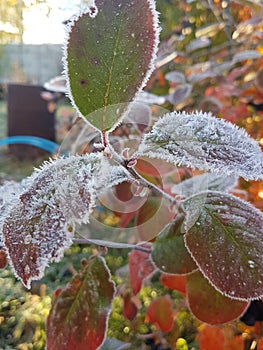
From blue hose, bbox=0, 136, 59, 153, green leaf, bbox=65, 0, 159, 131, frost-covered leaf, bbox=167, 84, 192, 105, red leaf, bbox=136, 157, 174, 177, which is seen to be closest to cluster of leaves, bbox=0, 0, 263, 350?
green leaf, bbox=65, 0, 159, 131

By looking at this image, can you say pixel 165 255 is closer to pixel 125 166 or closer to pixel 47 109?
pixel 125 166

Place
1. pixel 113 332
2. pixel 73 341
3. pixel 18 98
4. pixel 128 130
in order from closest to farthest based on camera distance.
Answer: pixel 73 341 < pixel 113 332 < pixel 128 130 < pixel 18 98

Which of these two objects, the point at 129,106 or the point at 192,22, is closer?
the point at 129,106

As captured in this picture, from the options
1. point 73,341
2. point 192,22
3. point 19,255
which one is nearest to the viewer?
point 19,255

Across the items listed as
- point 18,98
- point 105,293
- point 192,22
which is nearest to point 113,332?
point 105,293

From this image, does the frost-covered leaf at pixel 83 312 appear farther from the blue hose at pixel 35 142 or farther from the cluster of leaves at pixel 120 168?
the blue hose at pixel 35 142

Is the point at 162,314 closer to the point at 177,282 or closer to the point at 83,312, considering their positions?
the point at 177,282

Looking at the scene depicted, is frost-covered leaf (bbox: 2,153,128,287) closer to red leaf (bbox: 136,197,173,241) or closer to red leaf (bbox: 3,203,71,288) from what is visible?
red leaf (bbox: 3,203,71,288)
